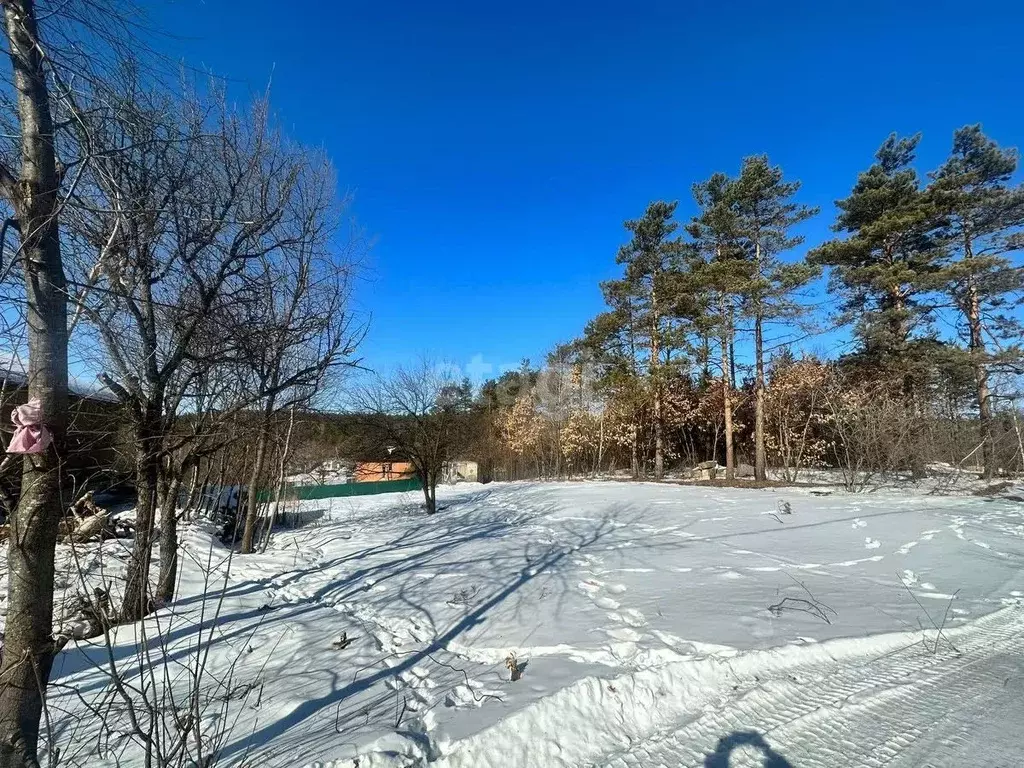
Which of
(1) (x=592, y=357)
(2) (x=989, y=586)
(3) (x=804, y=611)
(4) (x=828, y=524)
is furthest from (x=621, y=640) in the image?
(1) (x=592, y=357)

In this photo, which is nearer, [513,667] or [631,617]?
[513,667]

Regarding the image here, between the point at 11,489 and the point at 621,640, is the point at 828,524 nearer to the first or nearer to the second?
the point at 621,640

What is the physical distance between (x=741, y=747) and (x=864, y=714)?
2.66 feet

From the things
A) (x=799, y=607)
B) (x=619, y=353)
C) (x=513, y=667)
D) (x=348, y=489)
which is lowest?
(x=348, y=489)

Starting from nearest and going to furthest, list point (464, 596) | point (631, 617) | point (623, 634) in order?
point (623, 634) < point (631, 617) < point (464, 596)

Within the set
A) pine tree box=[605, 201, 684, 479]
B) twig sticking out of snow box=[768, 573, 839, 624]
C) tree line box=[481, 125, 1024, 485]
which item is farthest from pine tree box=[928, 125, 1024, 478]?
twig sticking out of snow box=[768, 573, 839, 624]

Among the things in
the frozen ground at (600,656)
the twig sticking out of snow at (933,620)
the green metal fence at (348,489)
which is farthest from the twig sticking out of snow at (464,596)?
the green metal fence at (348,489)

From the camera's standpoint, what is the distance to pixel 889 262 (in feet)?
55.6

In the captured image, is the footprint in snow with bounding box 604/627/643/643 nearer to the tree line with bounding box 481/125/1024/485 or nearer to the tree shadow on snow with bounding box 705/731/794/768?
the tree shadow on snow with bounding box 705/731/794/768

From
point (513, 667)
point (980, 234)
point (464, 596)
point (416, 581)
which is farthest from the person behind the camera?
point (980, 234)

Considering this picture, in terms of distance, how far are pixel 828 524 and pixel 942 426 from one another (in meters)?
9.93

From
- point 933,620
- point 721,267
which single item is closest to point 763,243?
point 721,267

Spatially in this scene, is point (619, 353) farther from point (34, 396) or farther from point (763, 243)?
point (34, 396)

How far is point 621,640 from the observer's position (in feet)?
12.5
